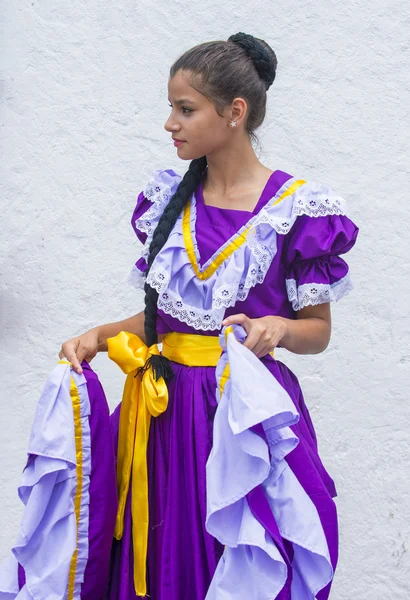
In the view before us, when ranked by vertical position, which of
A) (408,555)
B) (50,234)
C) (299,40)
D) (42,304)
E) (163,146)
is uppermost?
(299,40)

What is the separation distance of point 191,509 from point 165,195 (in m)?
0.65

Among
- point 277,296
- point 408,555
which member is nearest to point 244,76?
point 277,296

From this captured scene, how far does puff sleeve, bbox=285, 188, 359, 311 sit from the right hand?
43cm

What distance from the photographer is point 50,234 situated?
2984mm

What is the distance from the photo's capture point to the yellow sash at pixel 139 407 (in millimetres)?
1943

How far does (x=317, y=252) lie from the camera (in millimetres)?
1882

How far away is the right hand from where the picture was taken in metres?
2.01

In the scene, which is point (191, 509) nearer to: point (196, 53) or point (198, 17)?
point (196, 53)

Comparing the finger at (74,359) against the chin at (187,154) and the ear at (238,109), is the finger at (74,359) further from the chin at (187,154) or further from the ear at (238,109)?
the ear at (238,109)

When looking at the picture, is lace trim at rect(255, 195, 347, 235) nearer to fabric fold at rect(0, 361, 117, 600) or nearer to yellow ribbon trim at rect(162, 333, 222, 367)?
yellow ribbon trim at rect(162, 333, 222, 367)

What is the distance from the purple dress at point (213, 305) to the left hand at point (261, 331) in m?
0.09

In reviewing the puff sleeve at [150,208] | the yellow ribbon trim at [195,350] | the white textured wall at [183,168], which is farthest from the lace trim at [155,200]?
the white textured wall at [183,168]

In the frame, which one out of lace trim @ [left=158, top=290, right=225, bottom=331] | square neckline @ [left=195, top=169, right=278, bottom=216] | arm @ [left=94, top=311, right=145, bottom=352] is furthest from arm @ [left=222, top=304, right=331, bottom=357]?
arm @ [left=94, top=311, right=145, bottom=352]

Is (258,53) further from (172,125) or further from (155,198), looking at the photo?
(155,198)
